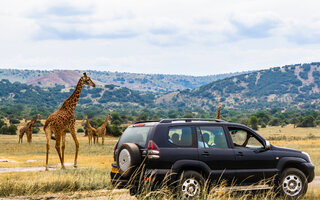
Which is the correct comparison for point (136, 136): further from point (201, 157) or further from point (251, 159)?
point (251, 159)

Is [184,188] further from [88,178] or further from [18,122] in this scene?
[18,122]

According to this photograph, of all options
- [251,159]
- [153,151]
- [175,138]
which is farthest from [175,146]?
[251,159]

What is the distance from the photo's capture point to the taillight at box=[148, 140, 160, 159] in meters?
9.80

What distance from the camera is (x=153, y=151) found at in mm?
9828

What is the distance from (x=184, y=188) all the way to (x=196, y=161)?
64 cm

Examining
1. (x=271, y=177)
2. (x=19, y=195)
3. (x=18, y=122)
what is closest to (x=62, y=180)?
(x=19, y=195)

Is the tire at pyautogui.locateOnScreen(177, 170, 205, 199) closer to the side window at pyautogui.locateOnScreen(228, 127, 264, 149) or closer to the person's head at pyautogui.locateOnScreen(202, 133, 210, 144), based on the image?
the person's head at pyautogui.locateOnScreen(202, 133, 210, 144)

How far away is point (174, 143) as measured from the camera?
33.6 feet

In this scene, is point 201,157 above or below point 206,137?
below

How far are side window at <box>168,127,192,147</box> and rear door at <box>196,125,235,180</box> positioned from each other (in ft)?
0.73

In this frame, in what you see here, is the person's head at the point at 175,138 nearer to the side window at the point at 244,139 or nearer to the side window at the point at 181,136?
the side window at the point at 181,136

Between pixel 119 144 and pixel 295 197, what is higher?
pixel 119 144

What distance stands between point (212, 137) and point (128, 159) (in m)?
2.00

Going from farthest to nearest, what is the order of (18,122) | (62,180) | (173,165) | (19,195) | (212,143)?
(18,122), (62,180), (19,195), (212,143), (173,165)
